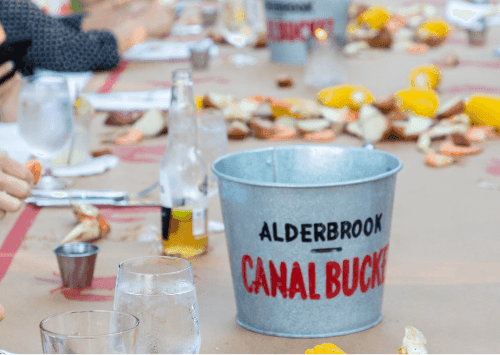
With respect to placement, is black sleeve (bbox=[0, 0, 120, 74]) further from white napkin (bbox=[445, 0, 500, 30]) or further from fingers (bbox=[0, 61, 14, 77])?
white napkin (bbox=[445, 0, 500, 30])

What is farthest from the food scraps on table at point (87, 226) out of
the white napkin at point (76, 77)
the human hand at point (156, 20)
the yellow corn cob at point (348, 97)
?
the human hand at point (156, 20)

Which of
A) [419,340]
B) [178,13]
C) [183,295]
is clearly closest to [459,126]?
[419,340]

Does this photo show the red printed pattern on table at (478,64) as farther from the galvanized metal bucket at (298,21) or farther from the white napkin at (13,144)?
the white napkin at (13,144)

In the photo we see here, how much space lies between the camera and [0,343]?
1.99 ft

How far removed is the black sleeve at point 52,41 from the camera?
192 cm

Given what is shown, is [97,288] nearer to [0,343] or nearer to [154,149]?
[0,343]

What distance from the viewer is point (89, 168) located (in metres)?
1.22

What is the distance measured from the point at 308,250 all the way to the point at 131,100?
1.21 metres

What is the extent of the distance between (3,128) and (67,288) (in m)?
0.78

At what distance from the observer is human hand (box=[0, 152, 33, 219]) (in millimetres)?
700

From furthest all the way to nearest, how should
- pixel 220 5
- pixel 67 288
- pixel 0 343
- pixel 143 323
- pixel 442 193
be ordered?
pixel 220 5, pixel 442 193, pixel 67 288, pixel 0 343, pixel 143 323

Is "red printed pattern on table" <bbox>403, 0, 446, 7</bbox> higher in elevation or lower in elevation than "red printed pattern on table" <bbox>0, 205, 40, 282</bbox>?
higher

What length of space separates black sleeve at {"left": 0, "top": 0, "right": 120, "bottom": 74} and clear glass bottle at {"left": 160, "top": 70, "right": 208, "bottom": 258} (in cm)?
119

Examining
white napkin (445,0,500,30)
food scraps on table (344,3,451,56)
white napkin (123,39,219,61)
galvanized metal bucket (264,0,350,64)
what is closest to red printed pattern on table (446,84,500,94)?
galvanized metal bucket (264,0,350,64)
